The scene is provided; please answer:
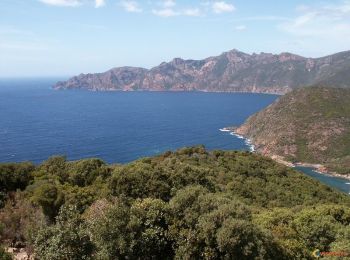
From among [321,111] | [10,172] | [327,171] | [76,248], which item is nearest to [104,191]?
[10,172]

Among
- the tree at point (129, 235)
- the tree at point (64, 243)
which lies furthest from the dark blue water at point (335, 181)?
the tree at point (64, 243)

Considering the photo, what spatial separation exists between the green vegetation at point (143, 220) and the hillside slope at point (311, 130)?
112710 millimetres

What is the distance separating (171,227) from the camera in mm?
27219

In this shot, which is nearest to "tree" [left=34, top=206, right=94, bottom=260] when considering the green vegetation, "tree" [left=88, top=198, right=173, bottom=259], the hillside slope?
the green vegetation

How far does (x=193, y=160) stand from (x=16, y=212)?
48569 mm

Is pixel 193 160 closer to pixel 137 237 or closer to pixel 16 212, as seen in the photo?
pixel 16 212

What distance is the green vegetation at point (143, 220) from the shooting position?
24.8m

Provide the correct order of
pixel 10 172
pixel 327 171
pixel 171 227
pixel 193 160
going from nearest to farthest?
pixel 171 227
pixel 10 172
pixel 193 160
pixel 327 171

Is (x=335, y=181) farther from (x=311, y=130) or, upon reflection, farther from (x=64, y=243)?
(x=64, y=243)

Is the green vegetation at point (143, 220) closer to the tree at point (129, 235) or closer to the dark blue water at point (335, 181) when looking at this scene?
the tree at point (129, 235)

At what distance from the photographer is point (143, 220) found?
89.6 ft

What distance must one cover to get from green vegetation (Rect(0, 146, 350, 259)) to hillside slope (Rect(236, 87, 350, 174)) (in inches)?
4437

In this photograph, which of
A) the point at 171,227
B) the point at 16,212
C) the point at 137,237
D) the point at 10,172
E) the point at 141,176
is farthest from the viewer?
the point at 10,172

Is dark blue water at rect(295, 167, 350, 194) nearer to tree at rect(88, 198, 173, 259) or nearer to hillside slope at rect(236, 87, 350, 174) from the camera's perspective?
hillside slope at rect(236, 87, 350, 174)
